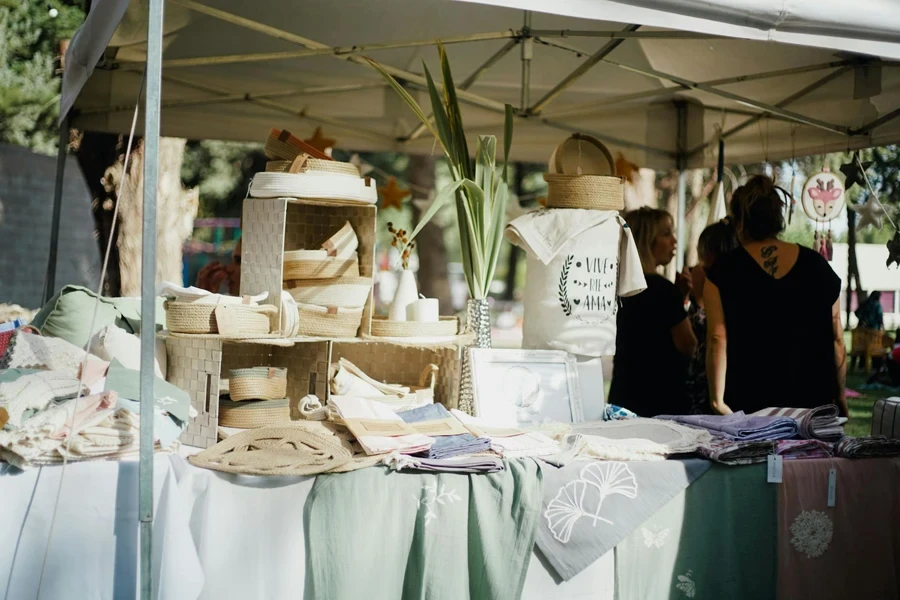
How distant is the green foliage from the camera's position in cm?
1162

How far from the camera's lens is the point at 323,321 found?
275 cm

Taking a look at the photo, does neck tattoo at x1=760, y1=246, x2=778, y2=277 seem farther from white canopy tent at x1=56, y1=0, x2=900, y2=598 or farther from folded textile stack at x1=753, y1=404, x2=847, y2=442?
white canopy tent at x1=56, y1=0, x2=900, y2=598

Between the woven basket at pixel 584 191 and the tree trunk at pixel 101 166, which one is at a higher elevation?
the tree trunk at pixel 101 166

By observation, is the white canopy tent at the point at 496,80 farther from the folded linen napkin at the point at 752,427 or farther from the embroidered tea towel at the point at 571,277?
the folded linen napkin at the point at 752,427

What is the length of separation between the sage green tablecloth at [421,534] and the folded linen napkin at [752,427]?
0.65m

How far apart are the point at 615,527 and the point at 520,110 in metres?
3.27

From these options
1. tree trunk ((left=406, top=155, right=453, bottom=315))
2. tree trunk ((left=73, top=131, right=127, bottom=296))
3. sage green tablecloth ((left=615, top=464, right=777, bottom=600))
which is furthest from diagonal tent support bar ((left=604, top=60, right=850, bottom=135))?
tree trunk ((left=406, top=155, right=453, bottom=315))

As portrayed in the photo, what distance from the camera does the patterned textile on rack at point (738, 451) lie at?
250 centimetres

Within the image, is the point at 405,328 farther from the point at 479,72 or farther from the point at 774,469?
the point at 479,72

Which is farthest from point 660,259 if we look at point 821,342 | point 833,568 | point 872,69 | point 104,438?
point 104,438

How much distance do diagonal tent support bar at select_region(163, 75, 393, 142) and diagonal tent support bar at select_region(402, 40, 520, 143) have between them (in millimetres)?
163

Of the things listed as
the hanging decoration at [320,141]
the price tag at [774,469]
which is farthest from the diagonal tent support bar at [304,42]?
the price tag at [774,469]

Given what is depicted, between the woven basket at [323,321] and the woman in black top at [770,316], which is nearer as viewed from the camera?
the woven basket at [323,321]

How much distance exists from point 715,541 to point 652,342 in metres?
1.36
